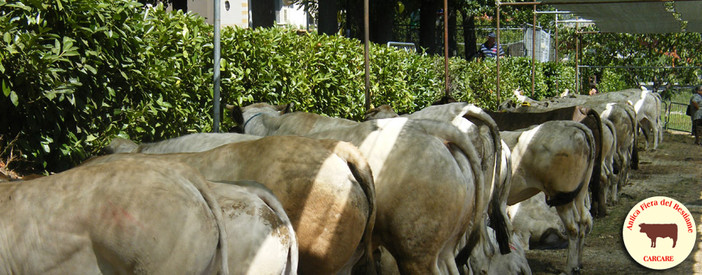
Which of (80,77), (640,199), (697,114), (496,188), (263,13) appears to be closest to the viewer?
(80,77)

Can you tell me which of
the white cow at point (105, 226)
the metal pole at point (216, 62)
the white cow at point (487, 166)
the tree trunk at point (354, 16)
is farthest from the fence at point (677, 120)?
the white cow at point (105, 226)

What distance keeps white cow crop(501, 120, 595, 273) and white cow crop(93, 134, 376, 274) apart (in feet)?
16.4

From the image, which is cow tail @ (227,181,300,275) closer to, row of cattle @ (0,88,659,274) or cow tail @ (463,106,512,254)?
row of cattle @ (0,88,659,274)

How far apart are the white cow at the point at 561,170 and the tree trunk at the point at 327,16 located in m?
9.20

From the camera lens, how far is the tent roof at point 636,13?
17062 mm

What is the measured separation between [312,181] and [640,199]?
11201mm

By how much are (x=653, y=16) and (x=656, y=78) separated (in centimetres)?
1739

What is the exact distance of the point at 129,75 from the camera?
6.66 metres

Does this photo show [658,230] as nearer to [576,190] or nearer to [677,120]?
[576,190]

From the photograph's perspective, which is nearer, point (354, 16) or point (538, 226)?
point (538, 226)

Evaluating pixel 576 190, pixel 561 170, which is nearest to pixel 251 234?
pixel 561 170

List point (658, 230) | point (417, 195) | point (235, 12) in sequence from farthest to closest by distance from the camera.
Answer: point (235, 12), point (658, 230), point (417, 195)

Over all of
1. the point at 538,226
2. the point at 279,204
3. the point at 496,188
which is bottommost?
the point at 538,226

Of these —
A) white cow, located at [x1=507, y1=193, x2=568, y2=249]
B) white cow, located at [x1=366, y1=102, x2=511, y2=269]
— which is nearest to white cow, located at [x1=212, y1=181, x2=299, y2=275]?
white cow, located at [x1=366, y1=102, x2=511, y2=269]
